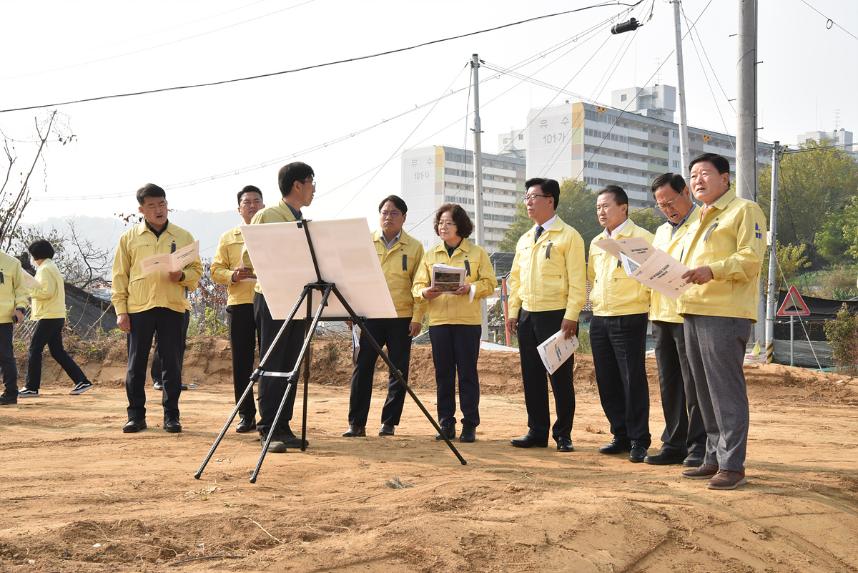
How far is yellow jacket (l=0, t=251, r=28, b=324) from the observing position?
35.6ft

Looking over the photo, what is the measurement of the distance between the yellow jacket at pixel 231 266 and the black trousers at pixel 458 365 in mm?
1824

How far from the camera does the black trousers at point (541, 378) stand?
7.52m

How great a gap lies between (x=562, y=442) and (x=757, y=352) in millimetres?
10135

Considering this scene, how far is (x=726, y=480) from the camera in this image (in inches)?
218

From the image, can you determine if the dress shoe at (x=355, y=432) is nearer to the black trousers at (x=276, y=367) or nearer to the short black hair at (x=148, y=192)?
the black trousers at (x=276, y=367)

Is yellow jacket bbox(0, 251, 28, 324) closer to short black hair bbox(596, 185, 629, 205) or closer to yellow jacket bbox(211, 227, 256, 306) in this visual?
yellow jacket bbox(211, 227, 256, 306)

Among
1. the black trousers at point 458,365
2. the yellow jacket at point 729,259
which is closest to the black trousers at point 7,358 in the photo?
the black trousers at point 458,365

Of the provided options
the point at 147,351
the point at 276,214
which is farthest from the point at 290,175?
the point at 147,351

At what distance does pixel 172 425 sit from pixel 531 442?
10.8ft

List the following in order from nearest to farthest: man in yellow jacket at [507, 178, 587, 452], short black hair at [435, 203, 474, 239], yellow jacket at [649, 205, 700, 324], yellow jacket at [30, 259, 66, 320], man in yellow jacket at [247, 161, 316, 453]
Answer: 1. yellow jacket at [649, 205, 700, 324]
2. man in yellow jacket at [247, 161, 316, 453]
3. man in yellow jacket at [507, 178, 587, 452]
4. short black hair at [435, 203, 474, 239]
5. yellow jacket at [30, 259, 66, 320]

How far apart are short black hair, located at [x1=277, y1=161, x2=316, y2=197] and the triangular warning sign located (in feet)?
46.2

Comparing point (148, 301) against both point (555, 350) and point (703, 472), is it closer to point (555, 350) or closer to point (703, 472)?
point (555, 350)

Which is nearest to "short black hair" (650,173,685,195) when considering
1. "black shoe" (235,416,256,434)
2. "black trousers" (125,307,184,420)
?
"black shoe" (235,416,256,434)

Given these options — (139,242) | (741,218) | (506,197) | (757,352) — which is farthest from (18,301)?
(506,197)
